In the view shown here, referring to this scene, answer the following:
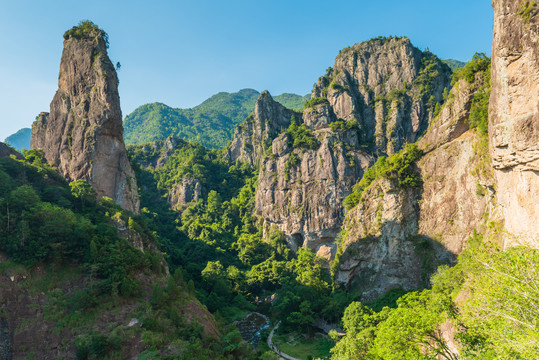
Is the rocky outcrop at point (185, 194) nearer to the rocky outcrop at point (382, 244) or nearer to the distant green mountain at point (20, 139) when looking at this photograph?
the rocky outcrop at point (382, 244)

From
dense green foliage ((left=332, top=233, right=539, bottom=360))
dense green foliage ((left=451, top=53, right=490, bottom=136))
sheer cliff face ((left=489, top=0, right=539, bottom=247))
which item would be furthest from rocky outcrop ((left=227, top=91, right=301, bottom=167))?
dense green foliage ((left=332, top=233, right=539, bottom=360))

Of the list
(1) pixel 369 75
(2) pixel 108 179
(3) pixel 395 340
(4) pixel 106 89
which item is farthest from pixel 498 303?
(1) pixel 369 75

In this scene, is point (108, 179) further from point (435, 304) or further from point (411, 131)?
point (411, 131)

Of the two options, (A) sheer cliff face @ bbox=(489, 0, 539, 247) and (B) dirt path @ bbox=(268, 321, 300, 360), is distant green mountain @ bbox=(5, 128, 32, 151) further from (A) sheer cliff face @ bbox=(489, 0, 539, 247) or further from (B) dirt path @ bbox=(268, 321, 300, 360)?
(A) sheer cliff face @ bbox=(489, 0, 539, 247)

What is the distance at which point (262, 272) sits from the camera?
5772 cm

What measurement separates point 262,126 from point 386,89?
1381 inches

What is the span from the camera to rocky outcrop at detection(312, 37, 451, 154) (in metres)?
74.8

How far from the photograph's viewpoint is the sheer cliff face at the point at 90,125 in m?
44.2

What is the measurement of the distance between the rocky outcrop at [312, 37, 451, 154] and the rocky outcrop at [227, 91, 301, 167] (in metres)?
11.2

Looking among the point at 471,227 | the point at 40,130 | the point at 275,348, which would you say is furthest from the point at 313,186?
the point at 40,130

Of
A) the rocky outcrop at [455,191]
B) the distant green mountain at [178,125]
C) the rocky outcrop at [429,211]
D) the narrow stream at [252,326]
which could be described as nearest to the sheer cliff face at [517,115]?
the rocky outcrop at [455,191]

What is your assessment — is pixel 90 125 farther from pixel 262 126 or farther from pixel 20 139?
pixel 20 139

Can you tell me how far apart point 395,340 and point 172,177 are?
8785cm

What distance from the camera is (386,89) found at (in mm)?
81812
